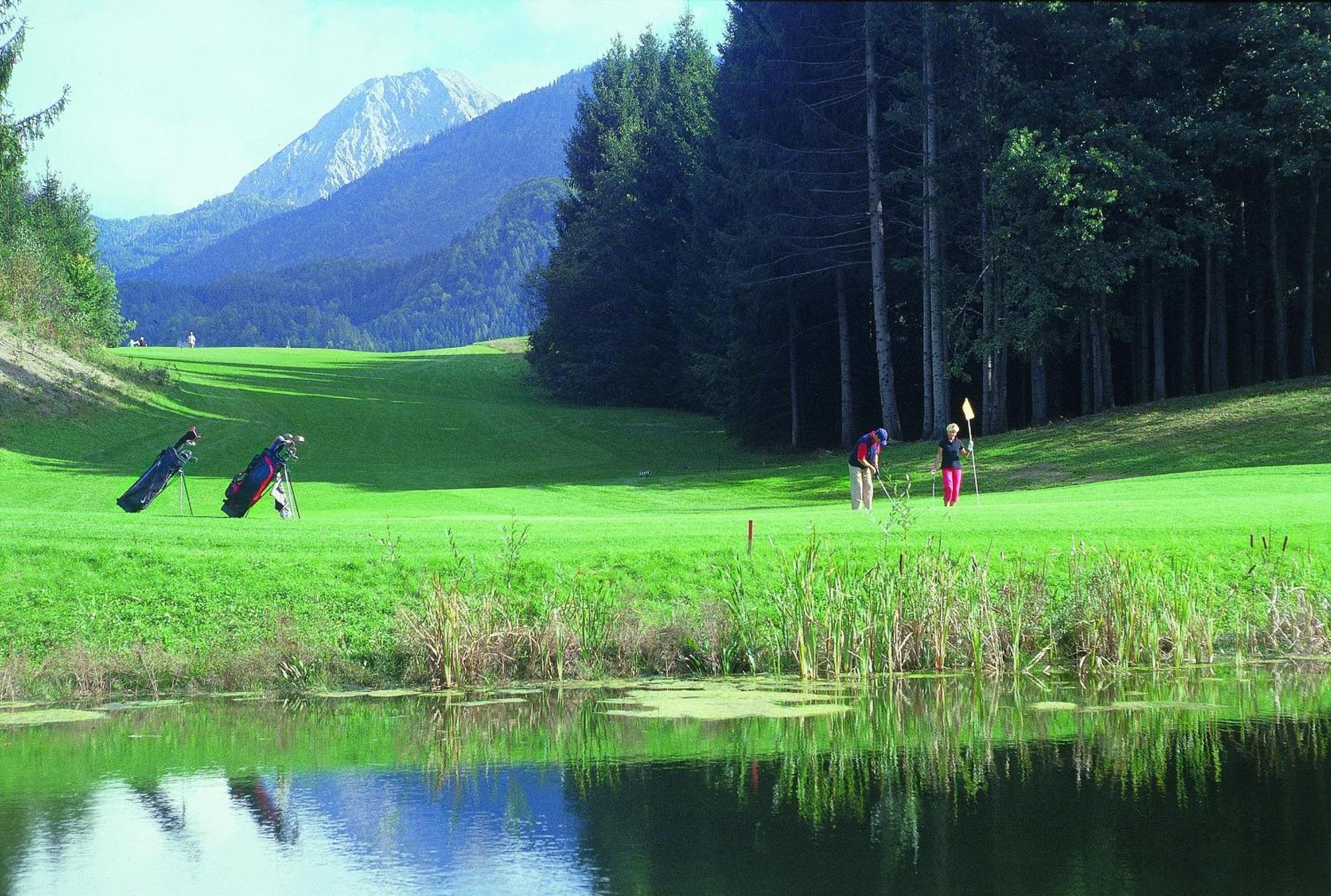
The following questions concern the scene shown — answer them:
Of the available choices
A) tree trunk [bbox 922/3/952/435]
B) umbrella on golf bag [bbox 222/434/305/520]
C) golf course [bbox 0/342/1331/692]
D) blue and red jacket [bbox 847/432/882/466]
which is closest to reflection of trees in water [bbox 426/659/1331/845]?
golf course [bbox 0/342/1331/692]

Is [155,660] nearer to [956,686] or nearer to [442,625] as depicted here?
[442,625]

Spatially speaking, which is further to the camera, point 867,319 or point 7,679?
point 867,319

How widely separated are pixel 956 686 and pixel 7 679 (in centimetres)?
1063

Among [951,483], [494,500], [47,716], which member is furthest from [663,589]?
[494,500]

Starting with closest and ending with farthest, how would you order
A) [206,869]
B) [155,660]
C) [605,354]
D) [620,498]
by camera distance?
[206,869]
[155,660]
[620,498]
[605,354]

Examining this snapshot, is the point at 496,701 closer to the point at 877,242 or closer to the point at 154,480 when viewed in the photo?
the point at 154,480

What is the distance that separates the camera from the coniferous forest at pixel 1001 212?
37812 mm

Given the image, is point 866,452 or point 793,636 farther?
point 866,452

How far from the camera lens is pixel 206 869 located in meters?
9.53

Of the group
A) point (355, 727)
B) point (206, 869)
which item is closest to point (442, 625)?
point (355, 727)

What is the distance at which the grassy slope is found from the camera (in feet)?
57.7

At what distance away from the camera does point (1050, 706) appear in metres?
14.1

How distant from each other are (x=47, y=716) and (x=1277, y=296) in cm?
3715

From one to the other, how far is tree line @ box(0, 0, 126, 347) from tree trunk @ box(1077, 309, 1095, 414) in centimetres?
3070
